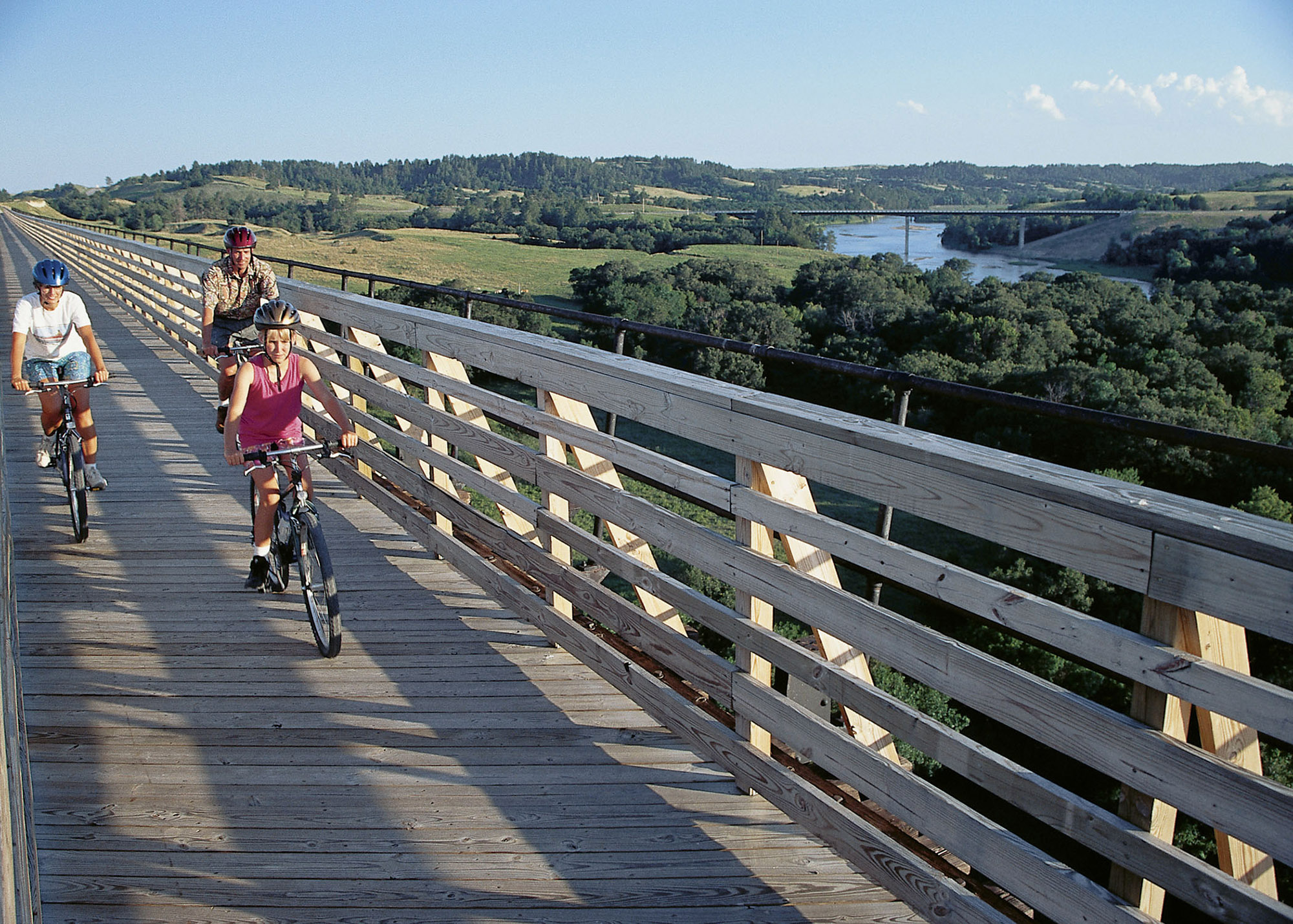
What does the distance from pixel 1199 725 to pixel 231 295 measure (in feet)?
21.1

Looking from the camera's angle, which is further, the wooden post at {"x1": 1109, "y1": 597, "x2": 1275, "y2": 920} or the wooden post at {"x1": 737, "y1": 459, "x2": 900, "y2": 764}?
the wooden post at {"x1": 737, "y1": 459, "x2": 900, "y2": 764}

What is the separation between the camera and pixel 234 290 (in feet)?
22.3

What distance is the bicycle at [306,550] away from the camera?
4.44 metres

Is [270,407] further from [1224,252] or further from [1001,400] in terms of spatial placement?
[1224,252]

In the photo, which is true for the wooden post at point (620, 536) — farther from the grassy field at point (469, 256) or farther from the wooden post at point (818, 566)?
the grassy field at point (469, 256)

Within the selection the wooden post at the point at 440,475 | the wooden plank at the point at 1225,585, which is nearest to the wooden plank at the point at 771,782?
the wooden post at the point at 440,475

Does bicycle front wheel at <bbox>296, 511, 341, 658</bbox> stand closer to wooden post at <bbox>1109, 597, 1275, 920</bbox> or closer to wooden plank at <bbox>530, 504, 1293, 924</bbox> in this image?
wooden plank at <bbox>530, 504, 1293, 924</bbox>

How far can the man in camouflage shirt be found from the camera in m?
6.63

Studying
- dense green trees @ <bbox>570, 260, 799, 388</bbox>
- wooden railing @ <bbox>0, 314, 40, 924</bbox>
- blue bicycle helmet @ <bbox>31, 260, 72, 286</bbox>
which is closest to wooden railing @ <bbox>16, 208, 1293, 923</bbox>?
wooden railing @ <bbox>0, 314, 40, 924</bbox>

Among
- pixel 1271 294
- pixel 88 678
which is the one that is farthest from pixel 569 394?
pixel 1271 294

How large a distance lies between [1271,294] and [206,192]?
4647 inches

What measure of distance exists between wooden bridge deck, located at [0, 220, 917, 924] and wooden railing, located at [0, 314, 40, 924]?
21cm

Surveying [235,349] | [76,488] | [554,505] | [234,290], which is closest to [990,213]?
[234,290]

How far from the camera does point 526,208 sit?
11106 centimetres
